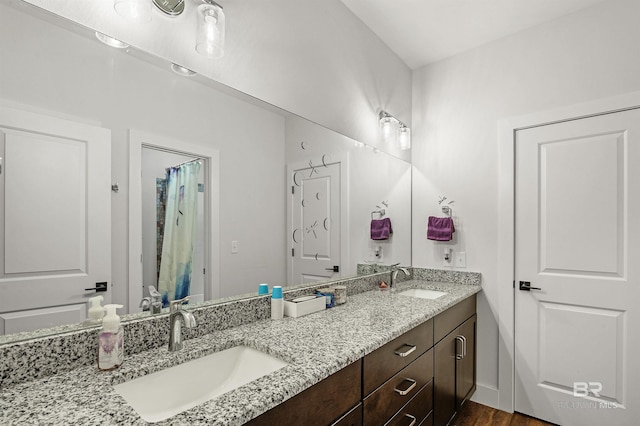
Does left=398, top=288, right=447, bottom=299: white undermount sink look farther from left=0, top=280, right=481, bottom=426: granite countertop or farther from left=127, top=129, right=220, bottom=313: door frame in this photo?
left=127, top=129, right=220, bottom=313: door frame

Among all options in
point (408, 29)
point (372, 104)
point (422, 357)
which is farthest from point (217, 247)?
point (408, 29)

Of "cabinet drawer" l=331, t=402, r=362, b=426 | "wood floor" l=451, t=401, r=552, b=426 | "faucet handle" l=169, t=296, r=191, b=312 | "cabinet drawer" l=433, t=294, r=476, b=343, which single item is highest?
"faucet handle" l=169, t=296, r=191, b=312

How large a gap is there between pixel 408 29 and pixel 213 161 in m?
1.78

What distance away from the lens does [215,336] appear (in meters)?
1.31

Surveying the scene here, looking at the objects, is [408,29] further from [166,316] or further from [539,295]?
[166,316]

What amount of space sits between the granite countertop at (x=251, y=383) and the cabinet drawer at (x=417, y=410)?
355mm

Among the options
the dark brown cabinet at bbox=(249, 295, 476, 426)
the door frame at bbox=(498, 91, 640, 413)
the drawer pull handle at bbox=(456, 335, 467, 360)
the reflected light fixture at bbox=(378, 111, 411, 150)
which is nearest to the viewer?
the dark brown cabinet at bbox=(249, 295, 476, 426)

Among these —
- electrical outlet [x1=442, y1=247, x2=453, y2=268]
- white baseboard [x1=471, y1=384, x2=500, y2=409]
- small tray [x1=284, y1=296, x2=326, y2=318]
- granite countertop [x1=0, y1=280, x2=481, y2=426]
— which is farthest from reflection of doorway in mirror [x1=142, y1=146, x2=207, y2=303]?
white baseboard [x1=471, y1=384, x2=500, y2=409]

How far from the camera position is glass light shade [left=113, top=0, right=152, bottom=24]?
1.09m

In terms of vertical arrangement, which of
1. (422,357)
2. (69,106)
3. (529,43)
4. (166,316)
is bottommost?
(422,357)

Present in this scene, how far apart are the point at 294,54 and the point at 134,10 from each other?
2.80 ft

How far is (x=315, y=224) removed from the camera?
74.5 inches

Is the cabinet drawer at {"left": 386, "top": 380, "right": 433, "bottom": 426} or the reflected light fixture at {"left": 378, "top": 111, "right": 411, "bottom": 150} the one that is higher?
the reflected light fixture at {"left": 378, "top": 111, "right": 411, "bottom": 150}

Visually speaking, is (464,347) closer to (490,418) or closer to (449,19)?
(490,418)
